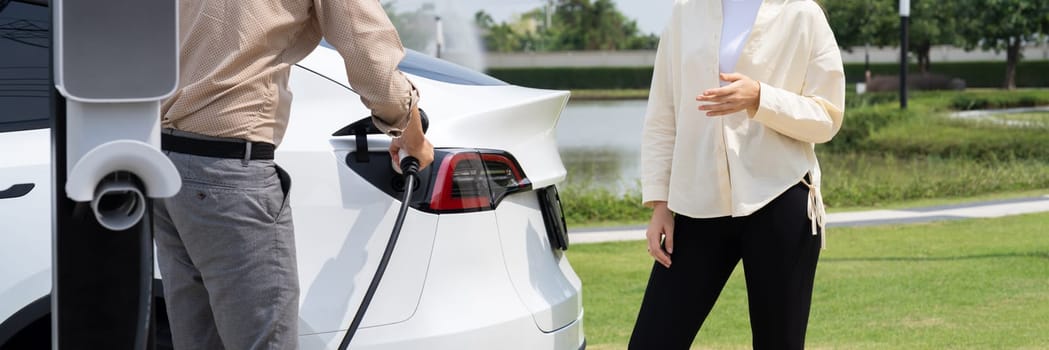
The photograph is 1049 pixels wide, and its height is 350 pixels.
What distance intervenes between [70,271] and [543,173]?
6.14 ft

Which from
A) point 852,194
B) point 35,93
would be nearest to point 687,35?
point 35,93

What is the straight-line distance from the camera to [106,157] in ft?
4.65

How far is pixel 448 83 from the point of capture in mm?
3275

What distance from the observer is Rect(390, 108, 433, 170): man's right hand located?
2564 millimetres

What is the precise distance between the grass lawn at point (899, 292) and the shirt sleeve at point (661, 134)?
2.62 metres

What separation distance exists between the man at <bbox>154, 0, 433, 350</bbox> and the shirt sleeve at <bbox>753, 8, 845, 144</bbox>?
87cm

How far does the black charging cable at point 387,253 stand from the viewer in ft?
9.08

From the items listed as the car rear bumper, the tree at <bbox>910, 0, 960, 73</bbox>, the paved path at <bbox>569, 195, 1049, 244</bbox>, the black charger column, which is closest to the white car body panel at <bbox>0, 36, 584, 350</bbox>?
the car rear bumper

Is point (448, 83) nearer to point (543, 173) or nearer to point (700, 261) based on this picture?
point (543, 173)

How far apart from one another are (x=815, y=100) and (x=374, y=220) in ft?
3.55

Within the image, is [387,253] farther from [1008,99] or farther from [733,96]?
[1008,99]

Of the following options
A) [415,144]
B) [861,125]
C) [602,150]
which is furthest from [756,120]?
[602,150]

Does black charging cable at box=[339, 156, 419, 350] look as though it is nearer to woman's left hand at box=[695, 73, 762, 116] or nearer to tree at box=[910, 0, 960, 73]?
woman's left hand at box=[695, 73, 762, 116]

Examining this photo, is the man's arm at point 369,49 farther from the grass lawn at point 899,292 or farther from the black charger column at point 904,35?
the black charger column at point 904,35
